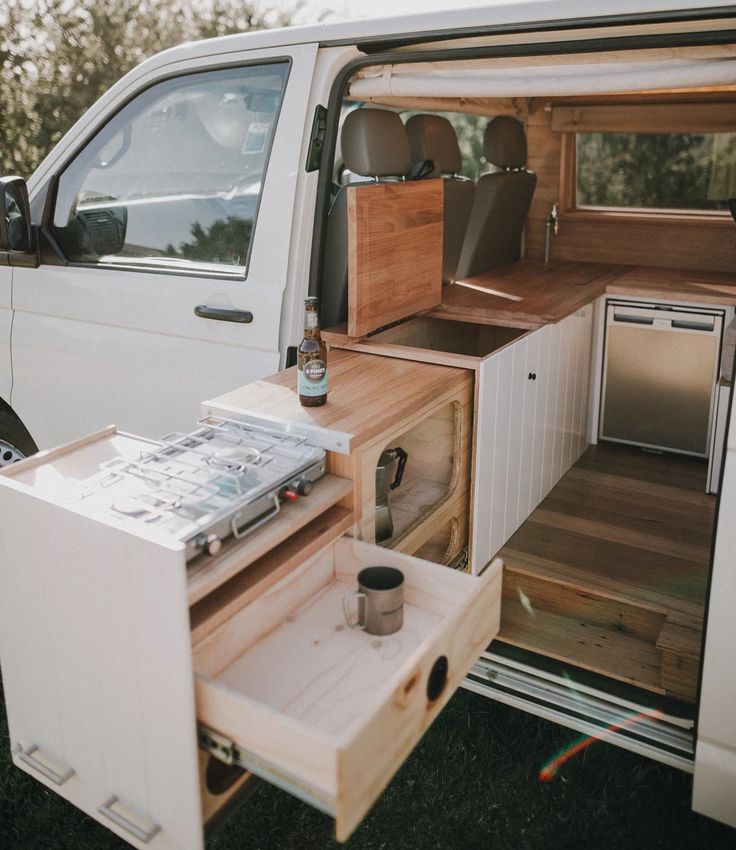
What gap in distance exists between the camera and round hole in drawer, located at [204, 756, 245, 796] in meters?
1.75

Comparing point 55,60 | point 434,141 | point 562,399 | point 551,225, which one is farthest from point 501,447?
point 55,60

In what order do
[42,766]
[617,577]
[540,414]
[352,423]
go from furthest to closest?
[540,414] → [617,577] → [352,423] → [42,766]

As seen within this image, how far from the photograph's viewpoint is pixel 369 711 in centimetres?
146

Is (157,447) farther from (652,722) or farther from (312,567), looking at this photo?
(652,722)

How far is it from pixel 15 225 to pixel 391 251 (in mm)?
1461

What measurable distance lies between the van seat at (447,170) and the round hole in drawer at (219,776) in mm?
2623

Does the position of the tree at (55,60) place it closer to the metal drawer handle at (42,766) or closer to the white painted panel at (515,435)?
the white painted panel at (515,435)

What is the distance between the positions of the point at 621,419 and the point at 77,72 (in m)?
10.8

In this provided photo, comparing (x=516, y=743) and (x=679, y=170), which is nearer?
(x=516, y=743)

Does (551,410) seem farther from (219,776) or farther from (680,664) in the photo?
(219,776)

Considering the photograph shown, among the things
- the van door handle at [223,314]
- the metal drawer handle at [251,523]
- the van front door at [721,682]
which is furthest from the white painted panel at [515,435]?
the metal drawer handle at [251,523]

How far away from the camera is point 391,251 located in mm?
2789

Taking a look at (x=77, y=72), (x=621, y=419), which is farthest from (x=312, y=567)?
(x=77, y=72)

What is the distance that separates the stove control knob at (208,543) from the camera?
1632mm
